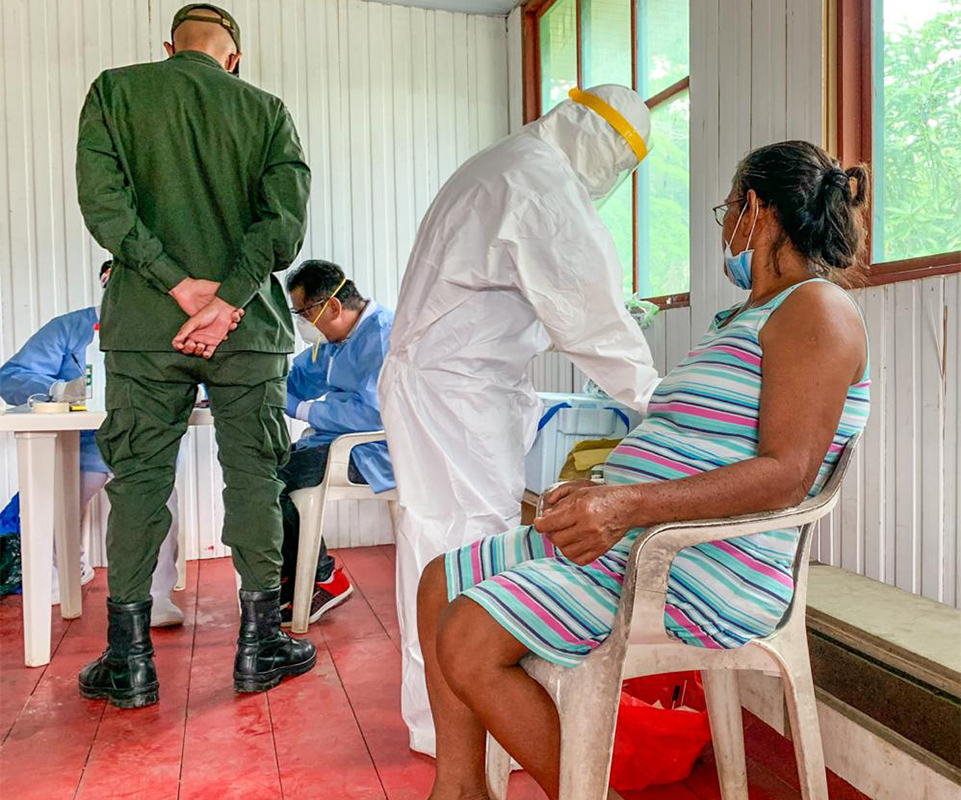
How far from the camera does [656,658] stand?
1242 millimetres

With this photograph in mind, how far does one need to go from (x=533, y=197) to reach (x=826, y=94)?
3.10ft

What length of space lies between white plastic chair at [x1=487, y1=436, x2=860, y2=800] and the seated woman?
0.08ft

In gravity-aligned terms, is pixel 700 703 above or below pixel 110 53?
below

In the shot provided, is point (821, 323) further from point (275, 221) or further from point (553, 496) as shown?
point (275, 221)

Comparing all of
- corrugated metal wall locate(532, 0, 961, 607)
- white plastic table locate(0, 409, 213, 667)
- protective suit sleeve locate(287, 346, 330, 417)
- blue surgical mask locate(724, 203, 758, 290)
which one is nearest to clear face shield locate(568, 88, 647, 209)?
blue surgical mask locate(724, 203, 758, 290)

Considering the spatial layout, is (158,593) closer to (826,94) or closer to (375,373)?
(375,373)

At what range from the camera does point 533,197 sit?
166 cm

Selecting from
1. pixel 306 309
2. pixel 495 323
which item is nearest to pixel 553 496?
pixel 495 323

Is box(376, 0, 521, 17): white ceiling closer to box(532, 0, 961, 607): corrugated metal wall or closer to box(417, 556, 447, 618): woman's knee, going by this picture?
box(532, 0, 961, 607): corrugated metal wall

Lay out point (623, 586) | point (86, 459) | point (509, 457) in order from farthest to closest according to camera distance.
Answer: point (86, 459) → point (509, 457) → point (623, 586)

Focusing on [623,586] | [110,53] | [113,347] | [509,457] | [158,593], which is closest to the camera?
[623,586]

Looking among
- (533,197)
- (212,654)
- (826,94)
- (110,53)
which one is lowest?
(212,654)

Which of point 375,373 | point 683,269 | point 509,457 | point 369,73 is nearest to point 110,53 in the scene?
point 369,73

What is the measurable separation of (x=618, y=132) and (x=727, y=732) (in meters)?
1.19
